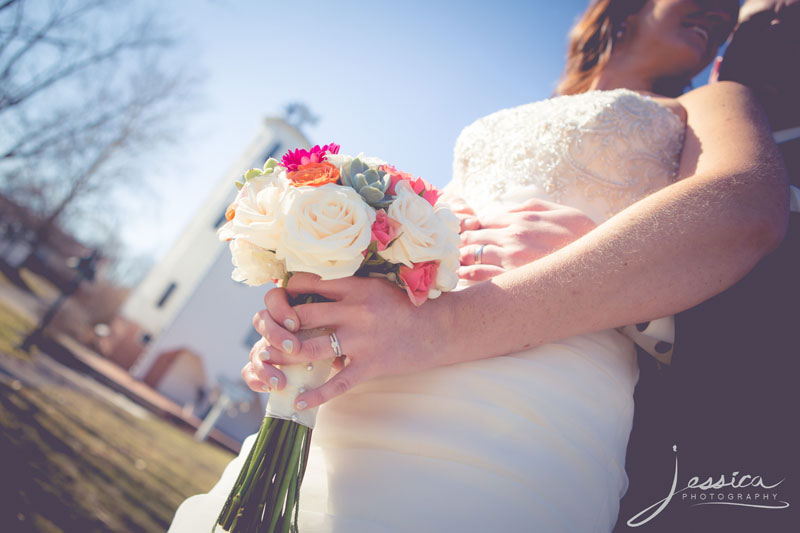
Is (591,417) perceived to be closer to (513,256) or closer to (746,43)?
(513,256)

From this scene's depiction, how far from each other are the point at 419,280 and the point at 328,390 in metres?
0.45

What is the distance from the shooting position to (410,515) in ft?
3.90

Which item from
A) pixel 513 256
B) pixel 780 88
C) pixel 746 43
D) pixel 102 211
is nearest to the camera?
pixel 513 256

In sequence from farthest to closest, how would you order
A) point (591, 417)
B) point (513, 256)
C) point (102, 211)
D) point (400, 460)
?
1. point (102, 211)
2. point (513, 256)
3. point (591, 417)
4. point (400, 460)

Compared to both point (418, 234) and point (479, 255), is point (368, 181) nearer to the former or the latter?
point (418, 234)

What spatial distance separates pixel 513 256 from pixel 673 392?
2.79ft

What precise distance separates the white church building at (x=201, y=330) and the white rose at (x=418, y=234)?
22286mm

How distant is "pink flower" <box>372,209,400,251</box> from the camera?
1270 mm

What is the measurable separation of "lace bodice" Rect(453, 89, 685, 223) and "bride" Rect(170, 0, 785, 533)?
35cm

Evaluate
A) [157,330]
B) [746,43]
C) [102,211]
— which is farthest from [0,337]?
[746,43]

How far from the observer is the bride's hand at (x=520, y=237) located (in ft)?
5.37

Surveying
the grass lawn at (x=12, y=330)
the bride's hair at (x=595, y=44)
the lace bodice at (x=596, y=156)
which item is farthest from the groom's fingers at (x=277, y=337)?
the grass lawn at (x=12, y=330)

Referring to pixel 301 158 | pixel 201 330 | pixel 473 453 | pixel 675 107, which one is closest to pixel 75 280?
pixel 201 330

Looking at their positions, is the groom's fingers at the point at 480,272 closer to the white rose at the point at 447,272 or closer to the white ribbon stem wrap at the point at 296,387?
the white rose at the point at 447,272
